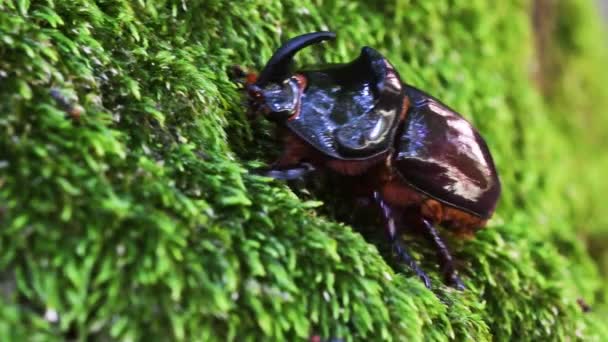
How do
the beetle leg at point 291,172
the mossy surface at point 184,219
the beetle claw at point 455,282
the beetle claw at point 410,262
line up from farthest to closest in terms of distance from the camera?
the beetle claw at point 455,282
the beetle claw at point 410,262
the beetle leg at point 291,172
the mossy surface at point 184,219

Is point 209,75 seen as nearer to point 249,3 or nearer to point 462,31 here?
point 249,3

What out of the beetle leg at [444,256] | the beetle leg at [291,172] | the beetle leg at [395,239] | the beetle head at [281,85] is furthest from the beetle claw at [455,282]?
the beetle head at [281,85]

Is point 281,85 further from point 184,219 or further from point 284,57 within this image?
point 184,219

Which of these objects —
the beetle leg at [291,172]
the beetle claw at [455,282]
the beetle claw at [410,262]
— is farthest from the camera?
the beetle claw at [455,282]

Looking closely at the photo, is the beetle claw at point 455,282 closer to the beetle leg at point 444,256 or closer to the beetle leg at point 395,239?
the beetle leg at point 444,256

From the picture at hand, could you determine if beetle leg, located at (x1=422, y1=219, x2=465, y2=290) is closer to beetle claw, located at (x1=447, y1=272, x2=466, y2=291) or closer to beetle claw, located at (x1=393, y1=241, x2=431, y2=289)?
beetle claw, located at (x1=447, y1=272, x2=466, y2=291)
